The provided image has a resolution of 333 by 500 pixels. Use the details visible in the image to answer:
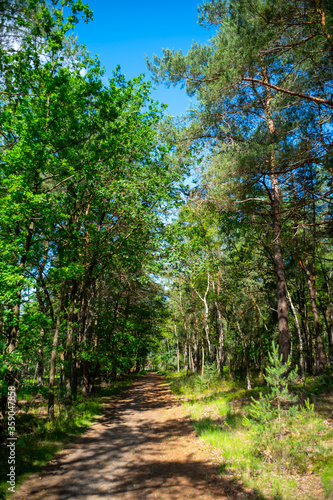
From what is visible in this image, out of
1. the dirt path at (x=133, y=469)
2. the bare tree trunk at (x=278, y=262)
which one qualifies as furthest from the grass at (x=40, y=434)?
the bare tree trunk at (x=278, y=262)

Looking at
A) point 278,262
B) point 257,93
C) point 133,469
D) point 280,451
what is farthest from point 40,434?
point 257,93

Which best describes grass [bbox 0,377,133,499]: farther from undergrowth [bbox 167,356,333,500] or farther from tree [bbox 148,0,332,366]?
tree [bbox 148,0,332,366]

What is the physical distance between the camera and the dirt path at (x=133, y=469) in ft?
15.4

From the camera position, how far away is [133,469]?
5781 mm

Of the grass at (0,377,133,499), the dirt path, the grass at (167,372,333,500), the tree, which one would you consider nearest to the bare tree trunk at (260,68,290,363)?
the tree

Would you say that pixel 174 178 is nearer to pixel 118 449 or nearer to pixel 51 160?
pixel 51 160

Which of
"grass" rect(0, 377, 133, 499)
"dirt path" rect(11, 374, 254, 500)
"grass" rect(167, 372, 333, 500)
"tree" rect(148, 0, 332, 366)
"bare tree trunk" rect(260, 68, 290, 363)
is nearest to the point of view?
"grass" rect(167, 372, 333, 500)

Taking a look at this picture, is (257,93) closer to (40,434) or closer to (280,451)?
(280,451)

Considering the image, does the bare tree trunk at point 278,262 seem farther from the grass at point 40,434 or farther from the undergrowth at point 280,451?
the grass at point 40,434

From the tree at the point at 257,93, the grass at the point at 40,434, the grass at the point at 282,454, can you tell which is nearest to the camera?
the grass at the point at 282,454

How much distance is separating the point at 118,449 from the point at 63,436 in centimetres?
182

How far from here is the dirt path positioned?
470cm

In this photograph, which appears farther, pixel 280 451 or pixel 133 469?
pixel 133 469

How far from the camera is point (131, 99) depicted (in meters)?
11.3
